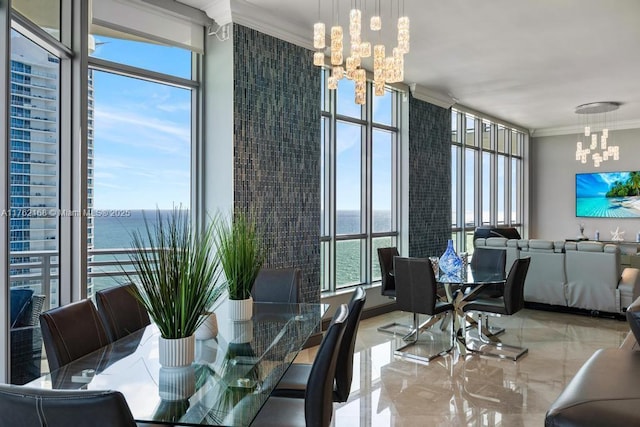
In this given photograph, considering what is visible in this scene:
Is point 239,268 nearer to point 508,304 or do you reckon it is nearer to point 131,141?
point 131,141

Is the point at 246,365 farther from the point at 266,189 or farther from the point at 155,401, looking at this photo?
the point at 266,189

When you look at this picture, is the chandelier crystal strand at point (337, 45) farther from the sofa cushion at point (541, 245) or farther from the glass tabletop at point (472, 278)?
the sofa cushion at point (541, 245)

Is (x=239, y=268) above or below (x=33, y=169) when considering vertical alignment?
below

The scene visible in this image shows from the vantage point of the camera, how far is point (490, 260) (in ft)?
17.3

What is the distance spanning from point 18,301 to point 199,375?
5.73 ft

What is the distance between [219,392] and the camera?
5.49ft

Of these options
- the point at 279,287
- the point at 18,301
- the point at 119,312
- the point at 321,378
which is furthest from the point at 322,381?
the point at 18,301

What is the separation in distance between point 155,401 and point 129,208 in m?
2.71

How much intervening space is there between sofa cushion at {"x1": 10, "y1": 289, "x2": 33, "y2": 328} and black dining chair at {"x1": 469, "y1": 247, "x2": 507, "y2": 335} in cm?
Result: 408

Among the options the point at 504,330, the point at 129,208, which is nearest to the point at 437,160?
the point at 504,330

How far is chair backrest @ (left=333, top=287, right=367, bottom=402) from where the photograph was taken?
7.01ft

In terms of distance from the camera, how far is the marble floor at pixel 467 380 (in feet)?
10.3

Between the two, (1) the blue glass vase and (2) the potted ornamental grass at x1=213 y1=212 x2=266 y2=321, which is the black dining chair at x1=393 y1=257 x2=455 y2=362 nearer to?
(1) the blue glass vase

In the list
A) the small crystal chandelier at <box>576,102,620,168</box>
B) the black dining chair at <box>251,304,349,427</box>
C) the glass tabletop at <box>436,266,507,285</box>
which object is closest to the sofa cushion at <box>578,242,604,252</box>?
the glass tabletop at <box>436,266,507,285</box>
